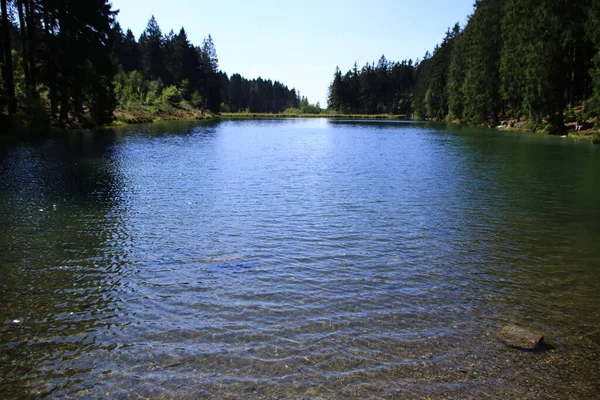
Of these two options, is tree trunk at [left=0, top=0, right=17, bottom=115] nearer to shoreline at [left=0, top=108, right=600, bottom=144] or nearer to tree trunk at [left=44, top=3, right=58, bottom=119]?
shoreline at [left=0, top=108, right=600, bottom=144]

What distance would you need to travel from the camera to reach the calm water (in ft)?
20.6

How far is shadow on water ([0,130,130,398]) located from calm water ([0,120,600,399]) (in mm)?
44

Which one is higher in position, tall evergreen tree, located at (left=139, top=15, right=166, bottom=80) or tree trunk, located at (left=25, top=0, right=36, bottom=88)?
tall evergreen tree, located at (left=139, top=15, right=166, bottom=80)

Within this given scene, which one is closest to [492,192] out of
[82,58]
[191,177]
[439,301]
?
[439,301]

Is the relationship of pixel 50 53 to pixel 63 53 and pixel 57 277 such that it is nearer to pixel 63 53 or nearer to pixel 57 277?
pixel 63 53

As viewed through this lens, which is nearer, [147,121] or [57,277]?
[57,277]

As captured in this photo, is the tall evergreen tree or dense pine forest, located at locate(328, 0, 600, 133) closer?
dense pine forest, located at locate(328, 0, 600, 133)

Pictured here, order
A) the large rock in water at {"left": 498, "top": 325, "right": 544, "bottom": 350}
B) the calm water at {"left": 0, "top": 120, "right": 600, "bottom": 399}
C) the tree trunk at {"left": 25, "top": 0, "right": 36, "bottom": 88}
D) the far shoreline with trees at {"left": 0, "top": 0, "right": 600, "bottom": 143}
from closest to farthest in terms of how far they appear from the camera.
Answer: the calm water at {"left": 0, "top": 120, "right": 600, "bottom": 399}, the large rock in water at {"left": 498, "top": 325, "right": 544, "bottom": 350}, the far shoreline with trees at {"left": 0, "top": 0, "right": 600, "bottom": 143}, the tree trunk at {"left": 25, "top": 0, "right": 36, "bottom": 88}

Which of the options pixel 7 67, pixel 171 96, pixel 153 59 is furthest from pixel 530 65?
pixel 153 59

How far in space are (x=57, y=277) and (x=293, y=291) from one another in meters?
5.52

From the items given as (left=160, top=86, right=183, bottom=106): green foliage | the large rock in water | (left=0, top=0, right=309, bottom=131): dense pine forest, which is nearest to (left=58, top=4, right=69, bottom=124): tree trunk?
(left=0, top=0, right=309, bottom=131): dense pine forest

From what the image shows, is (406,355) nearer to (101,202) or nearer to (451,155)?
(101,202)

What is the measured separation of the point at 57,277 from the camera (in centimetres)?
995

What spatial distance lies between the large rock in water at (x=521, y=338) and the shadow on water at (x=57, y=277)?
21.7 ft
